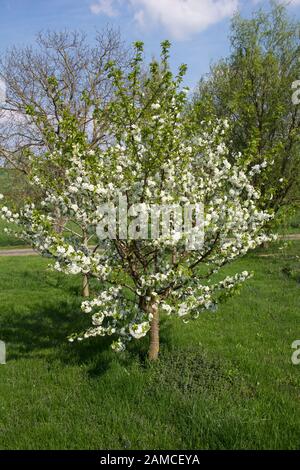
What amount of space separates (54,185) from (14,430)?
12.6 feet

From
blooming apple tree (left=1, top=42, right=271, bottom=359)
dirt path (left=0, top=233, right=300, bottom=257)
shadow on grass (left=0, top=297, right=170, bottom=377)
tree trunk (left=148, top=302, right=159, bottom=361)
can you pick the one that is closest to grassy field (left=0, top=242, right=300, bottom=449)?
shadow on grass (left=0, top=297, right=170, bottom=377)

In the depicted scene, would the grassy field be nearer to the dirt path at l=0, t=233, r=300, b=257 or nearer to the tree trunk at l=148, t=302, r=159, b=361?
the tree trunk at l=148, t=302, r=159, b=361

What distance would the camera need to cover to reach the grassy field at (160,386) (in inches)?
215

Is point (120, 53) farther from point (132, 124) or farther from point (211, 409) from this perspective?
point (211, 409)

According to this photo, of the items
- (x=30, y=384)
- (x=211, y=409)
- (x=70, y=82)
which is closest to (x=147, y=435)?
(x=211, y=409)

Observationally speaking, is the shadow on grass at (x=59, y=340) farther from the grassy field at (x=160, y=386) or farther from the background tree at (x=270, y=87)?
the background tree at (x=270, y=87)

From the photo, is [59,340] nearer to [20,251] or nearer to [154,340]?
[154,340]

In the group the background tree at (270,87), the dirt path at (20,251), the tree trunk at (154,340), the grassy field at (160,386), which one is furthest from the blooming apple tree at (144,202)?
the dirt path at (20,251)

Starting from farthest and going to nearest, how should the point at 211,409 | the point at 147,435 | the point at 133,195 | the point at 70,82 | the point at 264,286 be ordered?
the point at 70,82 < the point at 264,286 < the point at 133,195 < the point at 211,409 < the point at 147,435

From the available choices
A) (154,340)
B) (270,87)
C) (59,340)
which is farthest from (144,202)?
(270,87)

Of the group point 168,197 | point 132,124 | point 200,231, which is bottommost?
point 200,231

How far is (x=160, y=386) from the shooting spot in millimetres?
6605

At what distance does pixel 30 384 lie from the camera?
7102 millimetres

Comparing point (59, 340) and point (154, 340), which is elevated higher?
point (154, 340)
